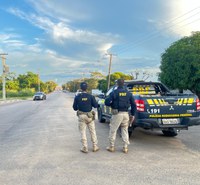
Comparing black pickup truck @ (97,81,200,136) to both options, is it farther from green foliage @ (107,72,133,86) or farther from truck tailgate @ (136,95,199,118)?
green foliage @ (107,72,133,86)

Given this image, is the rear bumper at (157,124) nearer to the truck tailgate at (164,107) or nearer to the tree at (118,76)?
the truck tailgate at (164,107)

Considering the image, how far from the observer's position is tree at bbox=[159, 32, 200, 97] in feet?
93.0

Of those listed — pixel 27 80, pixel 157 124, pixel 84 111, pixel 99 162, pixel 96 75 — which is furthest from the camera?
pixel 96 75

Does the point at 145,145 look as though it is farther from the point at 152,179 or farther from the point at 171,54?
the point at 171,54

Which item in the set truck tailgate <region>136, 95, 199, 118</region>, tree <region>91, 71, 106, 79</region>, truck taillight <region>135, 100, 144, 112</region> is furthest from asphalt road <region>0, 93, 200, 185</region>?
tree <region>91, 71, 106, 79</region>

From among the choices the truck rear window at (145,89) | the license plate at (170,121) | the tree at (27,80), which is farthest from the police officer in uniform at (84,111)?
the tree at (27,80)

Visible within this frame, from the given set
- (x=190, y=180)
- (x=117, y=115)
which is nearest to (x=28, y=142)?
(x=117, y=115)

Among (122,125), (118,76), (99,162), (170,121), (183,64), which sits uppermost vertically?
(118,76)

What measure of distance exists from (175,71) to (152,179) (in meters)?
26.7

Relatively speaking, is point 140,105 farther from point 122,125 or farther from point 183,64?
point 183,64

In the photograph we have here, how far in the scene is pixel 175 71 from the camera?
30250 millimetres

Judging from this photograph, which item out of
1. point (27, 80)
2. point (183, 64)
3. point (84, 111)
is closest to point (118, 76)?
point (27, 80)

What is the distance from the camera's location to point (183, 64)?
2909 centimetres

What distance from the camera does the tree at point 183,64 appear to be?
93.0 feet
